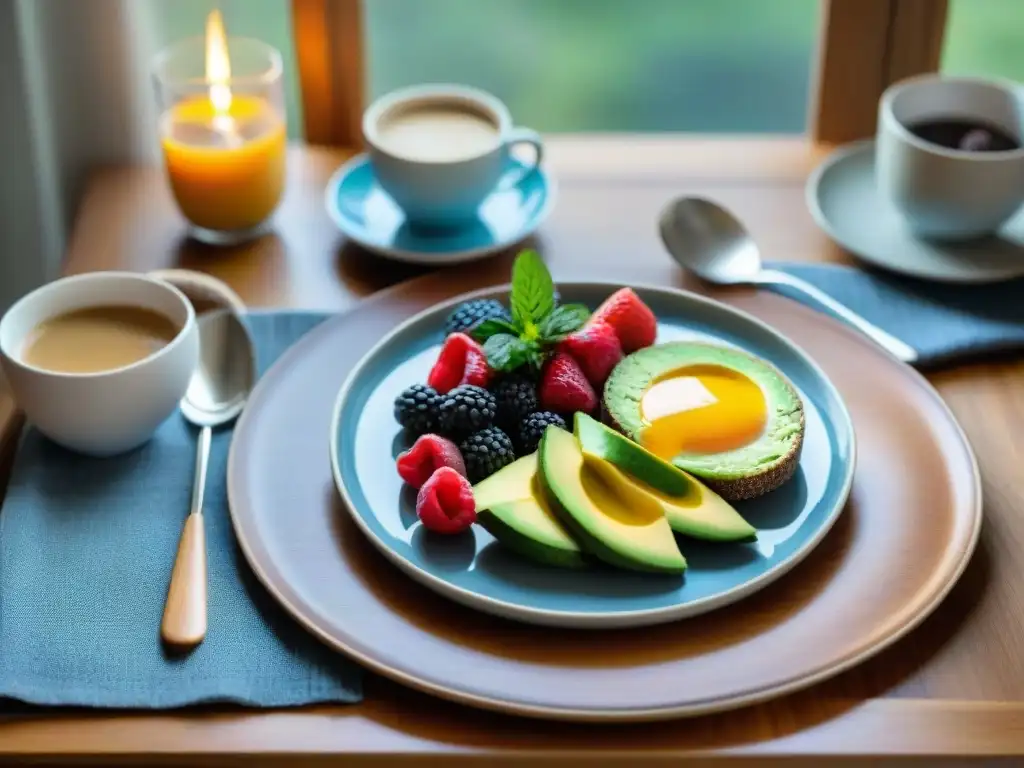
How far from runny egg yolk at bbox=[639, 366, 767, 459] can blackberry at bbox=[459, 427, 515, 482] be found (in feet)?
0.40

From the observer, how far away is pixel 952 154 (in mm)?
1387

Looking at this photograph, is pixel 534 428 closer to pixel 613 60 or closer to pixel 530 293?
pixel 530 293

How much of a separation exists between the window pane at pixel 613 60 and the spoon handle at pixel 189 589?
167 centimetres

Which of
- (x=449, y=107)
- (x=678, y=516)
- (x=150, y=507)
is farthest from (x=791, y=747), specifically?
(x=449, y=107)

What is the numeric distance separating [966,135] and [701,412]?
23.1 inches

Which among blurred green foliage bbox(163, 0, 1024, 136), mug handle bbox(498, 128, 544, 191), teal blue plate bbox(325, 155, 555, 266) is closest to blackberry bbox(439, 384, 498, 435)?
teal blue plate bbox(325, 155, 555, 266)

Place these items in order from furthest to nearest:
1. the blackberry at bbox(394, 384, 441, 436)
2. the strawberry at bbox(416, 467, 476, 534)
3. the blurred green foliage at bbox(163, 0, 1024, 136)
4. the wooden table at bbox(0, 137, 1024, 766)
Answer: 1. the blurred green foliage at bbox(163, 0, 1024, 136)
2. the blackberry at bbox(394, 384, 441, 436)
3. the strawberry at bbox(416, 467, 476, 534)
4. the wooden table at bbox(0, 137, 1024, 766)

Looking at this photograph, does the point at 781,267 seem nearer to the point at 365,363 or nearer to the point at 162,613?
the point at 365,363

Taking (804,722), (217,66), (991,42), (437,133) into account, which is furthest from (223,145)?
(991,42)

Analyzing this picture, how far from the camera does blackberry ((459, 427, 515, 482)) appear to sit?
1089 mm

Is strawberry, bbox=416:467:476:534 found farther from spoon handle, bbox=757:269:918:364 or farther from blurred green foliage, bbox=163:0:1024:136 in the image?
blurred green foliage, bbox=163:0:1024:136

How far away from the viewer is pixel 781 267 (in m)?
1.45

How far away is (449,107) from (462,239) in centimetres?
18

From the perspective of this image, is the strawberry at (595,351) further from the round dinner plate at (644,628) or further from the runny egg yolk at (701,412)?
the round dinner plate at (644,628)
